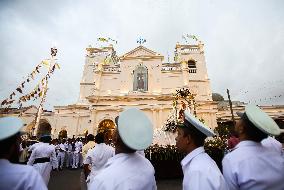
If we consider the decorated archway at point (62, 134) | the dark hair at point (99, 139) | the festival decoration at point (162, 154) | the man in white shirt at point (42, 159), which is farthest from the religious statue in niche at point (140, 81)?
the dark hair at point (99, 139)

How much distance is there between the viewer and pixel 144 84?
92.3 ft

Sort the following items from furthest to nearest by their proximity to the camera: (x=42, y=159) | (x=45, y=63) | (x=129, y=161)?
(x=45, y=63)
(x=42, y=159)
(x=129, y=161)

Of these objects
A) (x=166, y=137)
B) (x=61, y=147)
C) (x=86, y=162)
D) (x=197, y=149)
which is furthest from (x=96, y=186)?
(x=61, y=147)

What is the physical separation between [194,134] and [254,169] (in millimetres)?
683

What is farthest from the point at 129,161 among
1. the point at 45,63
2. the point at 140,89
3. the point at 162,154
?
the point at 140,89

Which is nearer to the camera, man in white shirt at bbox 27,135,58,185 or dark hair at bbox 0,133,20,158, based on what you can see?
dark hair at bbox 0,133,20,158

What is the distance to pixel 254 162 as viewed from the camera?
220 cm

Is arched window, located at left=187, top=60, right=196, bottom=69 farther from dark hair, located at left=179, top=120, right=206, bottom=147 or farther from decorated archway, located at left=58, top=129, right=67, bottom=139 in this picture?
dark hair, located at left=179, top=120, right=206, bottom=147

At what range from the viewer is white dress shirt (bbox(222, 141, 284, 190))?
2137mm

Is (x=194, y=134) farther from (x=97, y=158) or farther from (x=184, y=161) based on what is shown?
(x=97, y=158)

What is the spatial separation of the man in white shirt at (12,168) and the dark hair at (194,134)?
5.25 feet

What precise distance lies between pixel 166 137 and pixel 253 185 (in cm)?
1241

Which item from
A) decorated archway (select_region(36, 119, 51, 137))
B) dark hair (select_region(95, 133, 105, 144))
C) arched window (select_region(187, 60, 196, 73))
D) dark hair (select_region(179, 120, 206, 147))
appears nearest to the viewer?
dark hair (select_region(179, 120, 206, 147))

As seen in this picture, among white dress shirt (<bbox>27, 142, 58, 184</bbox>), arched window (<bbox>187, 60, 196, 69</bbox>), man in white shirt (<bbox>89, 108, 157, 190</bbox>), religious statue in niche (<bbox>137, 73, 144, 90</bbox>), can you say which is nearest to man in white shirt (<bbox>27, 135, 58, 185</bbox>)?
white dress shirt (<bbox>27, 142, 58, 184</bbox>)
